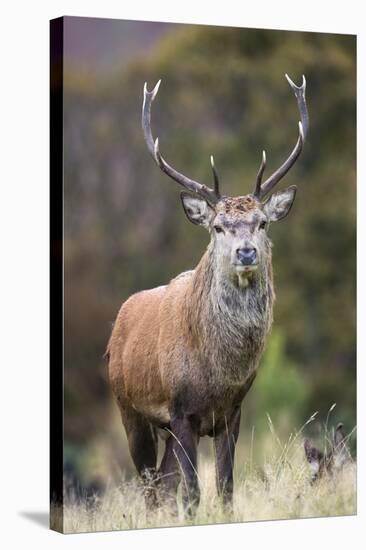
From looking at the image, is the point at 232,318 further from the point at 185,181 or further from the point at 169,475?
the point at 169,475

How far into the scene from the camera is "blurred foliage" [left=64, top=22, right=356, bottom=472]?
13898 mm

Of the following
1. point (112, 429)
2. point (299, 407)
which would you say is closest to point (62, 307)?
point (112, 429)

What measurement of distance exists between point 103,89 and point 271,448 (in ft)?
10.2

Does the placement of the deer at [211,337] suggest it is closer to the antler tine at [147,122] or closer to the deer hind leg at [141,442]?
the antler tine at [147,122]

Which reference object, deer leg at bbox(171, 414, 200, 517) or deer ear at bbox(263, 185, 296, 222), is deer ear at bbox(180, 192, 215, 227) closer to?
deer ear at bbox(263, 185, 296, 222)

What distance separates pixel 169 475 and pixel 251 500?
2.03 ft

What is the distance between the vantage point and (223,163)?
16.2 metres

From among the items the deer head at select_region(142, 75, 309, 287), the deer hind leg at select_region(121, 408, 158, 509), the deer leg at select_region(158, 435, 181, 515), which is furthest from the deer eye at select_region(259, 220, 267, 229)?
the deer hind leg at select_region(121, 408, 158, 509)

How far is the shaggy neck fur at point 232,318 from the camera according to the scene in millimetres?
12867

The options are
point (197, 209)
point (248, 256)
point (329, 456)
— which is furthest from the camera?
point (329, 456)

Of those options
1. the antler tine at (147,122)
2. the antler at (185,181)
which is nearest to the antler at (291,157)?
the antler at (185,181)

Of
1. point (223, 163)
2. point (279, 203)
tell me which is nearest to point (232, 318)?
point (279, 203)

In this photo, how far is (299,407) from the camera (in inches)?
582

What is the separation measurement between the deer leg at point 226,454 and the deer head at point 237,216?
1032mm
